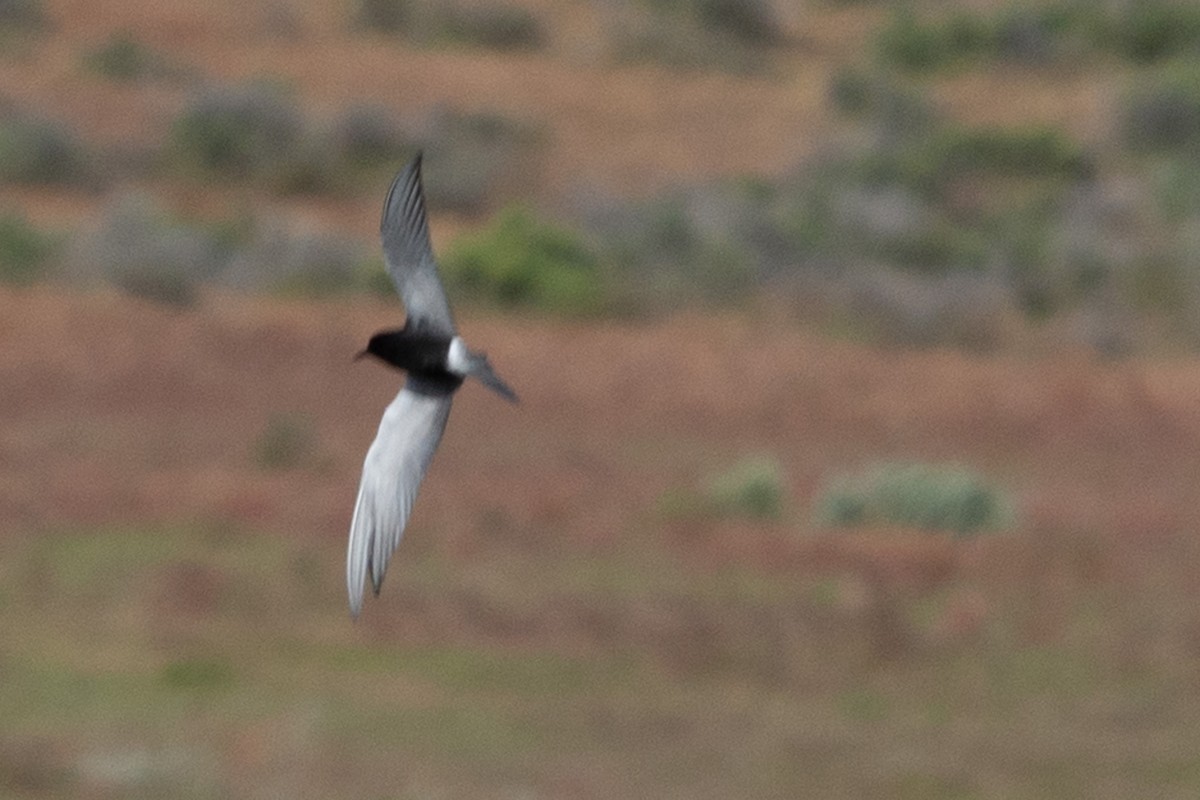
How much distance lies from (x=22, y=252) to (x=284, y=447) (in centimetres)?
836

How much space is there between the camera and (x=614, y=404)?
76.8 feet

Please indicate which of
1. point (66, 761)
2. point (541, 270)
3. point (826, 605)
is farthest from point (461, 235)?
Result: point (66, 761)

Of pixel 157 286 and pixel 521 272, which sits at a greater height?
pixel 521 272

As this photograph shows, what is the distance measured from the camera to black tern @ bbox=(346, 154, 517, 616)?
17.9ft

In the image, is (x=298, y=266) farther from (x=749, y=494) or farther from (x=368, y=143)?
(x=749, y=494)

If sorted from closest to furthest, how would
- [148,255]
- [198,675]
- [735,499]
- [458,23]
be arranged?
[198,675], [735,499], [148,255], [458,23]

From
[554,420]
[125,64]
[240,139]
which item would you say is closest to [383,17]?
[125,64]

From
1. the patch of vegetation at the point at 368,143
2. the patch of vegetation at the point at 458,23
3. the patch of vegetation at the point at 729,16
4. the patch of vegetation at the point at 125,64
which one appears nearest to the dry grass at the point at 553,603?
the patch of vegetation at the point at 368,143

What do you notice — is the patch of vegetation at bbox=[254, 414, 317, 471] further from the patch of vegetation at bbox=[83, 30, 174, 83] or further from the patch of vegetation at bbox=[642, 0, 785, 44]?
the patch of vegetation at bbox=[642, 0, 785, 44]

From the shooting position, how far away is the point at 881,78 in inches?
1618

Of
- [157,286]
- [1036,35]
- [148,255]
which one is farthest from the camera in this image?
[1036,35]

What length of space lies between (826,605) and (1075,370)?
1052 cm

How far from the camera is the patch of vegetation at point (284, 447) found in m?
19.8

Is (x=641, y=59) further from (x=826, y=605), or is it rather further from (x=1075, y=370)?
(x=826, y=605)
